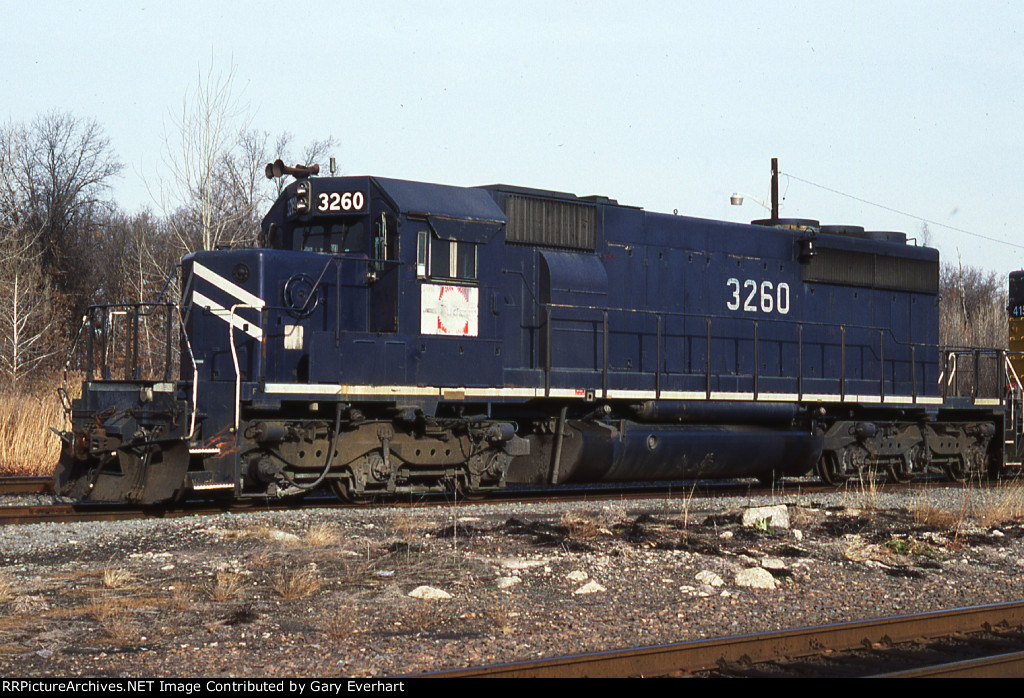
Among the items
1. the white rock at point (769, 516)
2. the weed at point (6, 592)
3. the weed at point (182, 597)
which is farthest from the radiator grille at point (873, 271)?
the weed at point (6, 592)

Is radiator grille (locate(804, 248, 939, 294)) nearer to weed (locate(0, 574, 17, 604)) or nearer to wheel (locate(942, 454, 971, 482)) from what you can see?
wheel (locate(942, 454, 971, 482))

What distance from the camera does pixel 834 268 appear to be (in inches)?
616

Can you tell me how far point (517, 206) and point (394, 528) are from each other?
4589 millimetres

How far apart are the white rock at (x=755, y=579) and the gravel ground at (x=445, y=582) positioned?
0.02 m

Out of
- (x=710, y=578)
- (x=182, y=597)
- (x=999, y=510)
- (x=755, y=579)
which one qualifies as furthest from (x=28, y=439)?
(x=999, y=510)

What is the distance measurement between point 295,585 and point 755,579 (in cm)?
320

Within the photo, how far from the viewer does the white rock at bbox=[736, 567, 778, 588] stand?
7.50m

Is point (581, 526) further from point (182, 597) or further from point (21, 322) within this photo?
point (21, 322)

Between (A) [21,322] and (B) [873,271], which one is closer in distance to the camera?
(B) [873,271]

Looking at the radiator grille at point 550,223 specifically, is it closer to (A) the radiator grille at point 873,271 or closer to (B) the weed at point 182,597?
(A) the radiator grille at point 873,271

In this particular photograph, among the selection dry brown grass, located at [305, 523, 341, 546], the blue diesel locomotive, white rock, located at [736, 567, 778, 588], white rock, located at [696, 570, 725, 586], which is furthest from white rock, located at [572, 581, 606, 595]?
the blue diesel locomotive

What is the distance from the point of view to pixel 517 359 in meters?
12.4

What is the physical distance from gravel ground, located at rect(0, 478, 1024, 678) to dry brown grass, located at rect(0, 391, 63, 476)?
5773 mm

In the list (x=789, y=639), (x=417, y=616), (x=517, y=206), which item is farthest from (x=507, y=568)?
(x=517, y=206)
